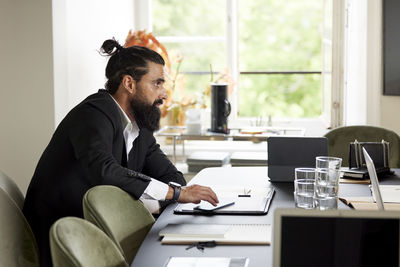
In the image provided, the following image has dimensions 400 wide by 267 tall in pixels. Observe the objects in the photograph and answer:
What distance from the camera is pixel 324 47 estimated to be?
16.1 feet

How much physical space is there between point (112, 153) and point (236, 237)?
0.85 metres

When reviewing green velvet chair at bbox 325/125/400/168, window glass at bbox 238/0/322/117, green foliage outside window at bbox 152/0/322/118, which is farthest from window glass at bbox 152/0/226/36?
green velvet chair at bbox 325/125/400/168

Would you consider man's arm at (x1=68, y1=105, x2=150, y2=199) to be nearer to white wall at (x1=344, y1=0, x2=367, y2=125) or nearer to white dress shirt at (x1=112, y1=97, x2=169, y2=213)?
white dress shirt at (x1=112, y1=97, x2=169, y2=213)

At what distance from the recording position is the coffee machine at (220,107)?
4.30 m

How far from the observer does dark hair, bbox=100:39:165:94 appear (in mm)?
2779

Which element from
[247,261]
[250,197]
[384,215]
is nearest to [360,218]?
[384,215]

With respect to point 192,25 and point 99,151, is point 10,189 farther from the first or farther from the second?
point 192,25

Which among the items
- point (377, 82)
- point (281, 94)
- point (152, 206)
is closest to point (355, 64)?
point (377, 82)

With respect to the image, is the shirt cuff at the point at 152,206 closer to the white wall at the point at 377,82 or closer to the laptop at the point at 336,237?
the laptop at the point at 336,237

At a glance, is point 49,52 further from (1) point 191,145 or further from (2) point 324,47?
(2) point 324,47

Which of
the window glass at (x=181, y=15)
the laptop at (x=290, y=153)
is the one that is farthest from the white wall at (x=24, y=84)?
the window glass at (x=181, y=15)

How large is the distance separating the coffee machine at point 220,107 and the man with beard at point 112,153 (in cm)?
142

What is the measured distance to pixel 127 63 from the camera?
2.79m

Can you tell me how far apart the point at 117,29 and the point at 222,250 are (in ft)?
10.6
